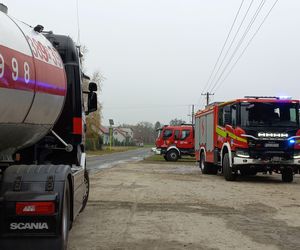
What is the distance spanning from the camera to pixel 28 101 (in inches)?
226

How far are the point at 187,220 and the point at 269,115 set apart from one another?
31.4ft

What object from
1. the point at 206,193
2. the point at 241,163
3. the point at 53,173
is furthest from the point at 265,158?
the point at 53,173

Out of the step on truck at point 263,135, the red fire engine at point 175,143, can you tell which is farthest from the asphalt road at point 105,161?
the step on truck at point 263,135

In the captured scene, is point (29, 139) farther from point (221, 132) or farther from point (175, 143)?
point (175, 143)

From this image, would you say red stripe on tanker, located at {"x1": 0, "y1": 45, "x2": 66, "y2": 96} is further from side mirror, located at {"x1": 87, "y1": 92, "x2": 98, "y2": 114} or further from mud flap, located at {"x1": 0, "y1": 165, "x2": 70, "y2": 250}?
side mirror, located at {"x1": 87, "y1": 92, "x2": 98, "y2": 114}

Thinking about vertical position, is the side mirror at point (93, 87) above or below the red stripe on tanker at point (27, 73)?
above

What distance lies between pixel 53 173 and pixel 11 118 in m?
0.84

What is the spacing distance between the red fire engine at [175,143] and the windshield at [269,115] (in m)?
20.0

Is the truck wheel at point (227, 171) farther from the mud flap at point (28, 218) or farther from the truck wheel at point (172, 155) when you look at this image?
the truck wheel at point (172, 155)

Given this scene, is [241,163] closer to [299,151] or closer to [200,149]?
[299,151]

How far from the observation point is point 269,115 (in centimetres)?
1794

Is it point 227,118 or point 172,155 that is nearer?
point 227,118

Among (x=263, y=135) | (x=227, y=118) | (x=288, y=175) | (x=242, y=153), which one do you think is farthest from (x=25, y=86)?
(x=288, y=175)

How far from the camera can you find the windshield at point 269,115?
58.5 ft
